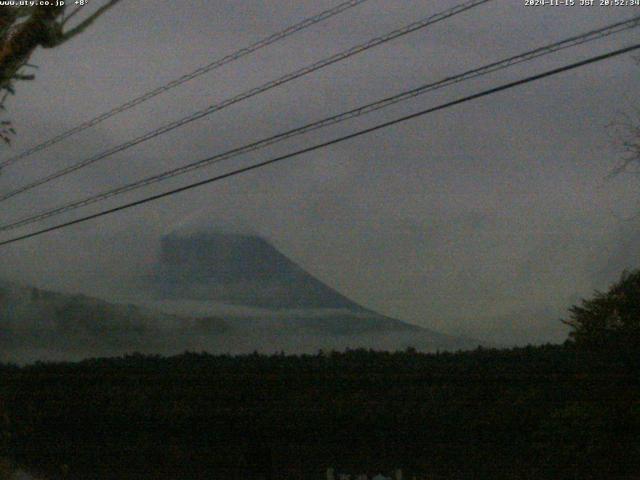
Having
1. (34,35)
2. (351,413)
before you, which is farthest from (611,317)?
(34,35)

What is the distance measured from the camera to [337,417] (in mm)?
15398

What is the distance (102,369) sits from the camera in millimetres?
18422

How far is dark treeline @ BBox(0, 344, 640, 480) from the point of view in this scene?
13.6 m

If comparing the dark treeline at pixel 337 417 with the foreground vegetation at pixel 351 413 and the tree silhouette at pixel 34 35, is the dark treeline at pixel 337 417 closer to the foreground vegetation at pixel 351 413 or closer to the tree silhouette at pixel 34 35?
the foreground vegetation at pixel 351 413

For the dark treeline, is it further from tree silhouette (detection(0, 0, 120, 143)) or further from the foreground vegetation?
tree silhouette (detection(0, 0, 120, 143))

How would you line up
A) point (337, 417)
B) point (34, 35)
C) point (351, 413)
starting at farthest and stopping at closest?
point (337, 417) → point (351, 413) → point (34, 35)

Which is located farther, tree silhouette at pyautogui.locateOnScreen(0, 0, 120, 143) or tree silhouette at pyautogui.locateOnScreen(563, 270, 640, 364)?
tree silhouette at pyautogui.locateOnScreen(563, 270, 640, 364)

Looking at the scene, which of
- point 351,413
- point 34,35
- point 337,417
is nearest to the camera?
point 34,35

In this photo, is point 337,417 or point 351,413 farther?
point 337,417

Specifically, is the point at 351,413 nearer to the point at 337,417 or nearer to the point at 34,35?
the point at 337,417

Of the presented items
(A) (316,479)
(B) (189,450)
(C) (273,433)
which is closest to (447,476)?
(A) (316,479)

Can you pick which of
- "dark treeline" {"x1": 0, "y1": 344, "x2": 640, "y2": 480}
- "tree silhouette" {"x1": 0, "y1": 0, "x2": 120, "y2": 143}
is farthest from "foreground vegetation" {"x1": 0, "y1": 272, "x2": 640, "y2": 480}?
"tree silhouette" {"x1": 0, "y1": 0, "x2": 120, "y2": 143}

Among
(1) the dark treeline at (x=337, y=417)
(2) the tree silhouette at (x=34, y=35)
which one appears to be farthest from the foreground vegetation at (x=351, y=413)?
(2) the tree silhouette at (x=34, y=35)

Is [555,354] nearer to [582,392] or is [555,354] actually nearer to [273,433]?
[582,392]
